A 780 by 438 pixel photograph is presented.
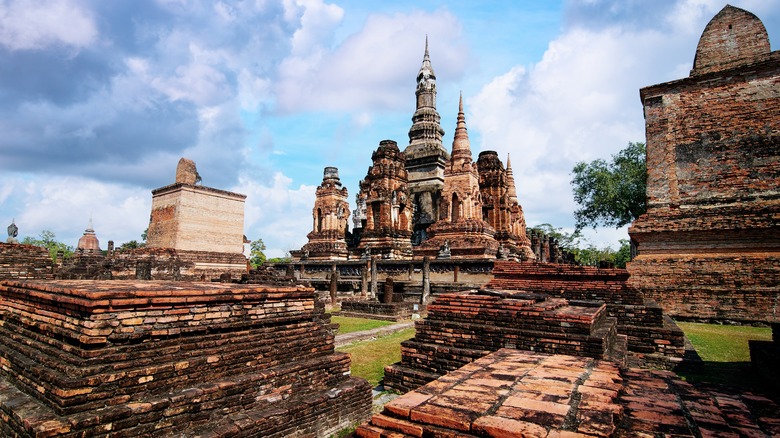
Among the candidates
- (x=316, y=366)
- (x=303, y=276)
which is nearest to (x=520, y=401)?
(x=316, y=366)

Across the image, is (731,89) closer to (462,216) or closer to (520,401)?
(462,216)

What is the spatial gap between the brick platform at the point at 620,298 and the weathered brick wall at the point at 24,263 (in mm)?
10517

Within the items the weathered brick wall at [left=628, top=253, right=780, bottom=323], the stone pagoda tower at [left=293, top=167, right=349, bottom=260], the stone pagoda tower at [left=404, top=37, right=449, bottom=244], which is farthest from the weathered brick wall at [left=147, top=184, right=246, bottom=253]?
the weathered brick wall at [left=628, top=253, right=780, bottom=323]

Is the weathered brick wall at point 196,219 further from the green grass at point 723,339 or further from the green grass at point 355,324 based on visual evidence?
the green grass at point 723,339

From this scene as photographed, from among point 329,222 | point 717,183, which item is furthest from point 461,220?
point 717,183

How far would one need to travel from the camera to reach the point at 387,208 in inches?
863

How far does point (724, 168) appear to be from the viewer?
40.4 ft

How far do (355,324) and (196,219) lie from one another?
13.1 meters

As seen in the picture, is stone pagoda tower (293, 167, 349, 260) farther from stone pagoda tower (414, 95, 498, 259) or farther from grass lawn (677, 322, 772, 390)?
grass lawn (677, 322, 772, 390)

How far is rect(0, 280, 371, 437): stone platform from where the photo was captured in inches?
128

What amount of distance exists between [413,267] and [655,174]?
31.8 ft

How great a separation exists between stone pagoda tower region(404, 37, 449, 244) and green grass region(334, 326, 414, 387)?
16922 mm

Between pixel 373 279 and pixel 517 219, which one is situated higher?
pixel 517 219

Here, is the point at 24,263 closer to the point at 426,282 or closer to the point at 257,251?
the point at 426,282
